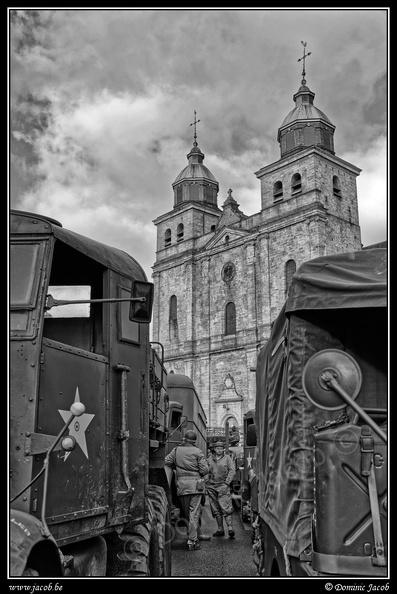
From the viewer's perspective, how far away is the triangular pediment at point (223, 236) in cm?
4572

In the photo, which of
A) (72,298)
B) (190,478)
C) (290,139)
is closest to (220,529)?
(190,478)

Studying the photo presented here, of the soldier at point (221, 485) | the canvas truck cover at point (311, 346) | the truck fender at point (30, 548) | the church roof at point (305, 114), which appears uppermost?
the church roof at point (305, 114)

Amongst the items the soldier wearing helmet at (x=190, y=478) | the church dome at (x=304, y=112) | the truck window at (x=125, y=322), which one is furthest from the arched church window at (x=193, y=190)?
the truck window at (x=125, y=322)

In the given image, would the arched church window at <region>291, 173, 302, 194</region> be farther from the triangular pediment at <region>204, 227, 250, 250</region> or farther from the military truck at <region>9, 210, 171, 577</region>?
the military truck at <region>9, 210, 171, 577</region>

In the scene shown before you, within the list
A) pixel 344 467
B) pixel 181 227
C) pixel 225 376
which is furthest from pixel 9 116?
pixel 181 227

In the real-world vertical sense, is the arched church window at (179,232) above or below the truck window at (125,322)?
above

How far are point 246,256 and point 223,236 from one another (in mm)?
3151

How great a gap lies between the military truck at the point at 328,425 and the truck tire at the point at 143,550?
1.06m

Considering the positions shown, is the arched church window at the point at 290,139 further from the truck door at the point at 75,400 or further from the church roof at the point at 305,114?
the truck door at the point at 75,400

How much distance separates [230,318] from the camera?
151 ft

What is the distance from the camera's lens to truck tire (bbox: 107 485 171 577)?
5.46 metres

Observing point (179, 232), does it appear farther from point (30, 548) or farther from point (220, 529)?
point (30, 548)

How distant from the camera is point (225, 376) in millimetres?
44625

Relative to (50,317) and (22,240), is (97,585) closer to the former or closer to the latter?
(22,240)
